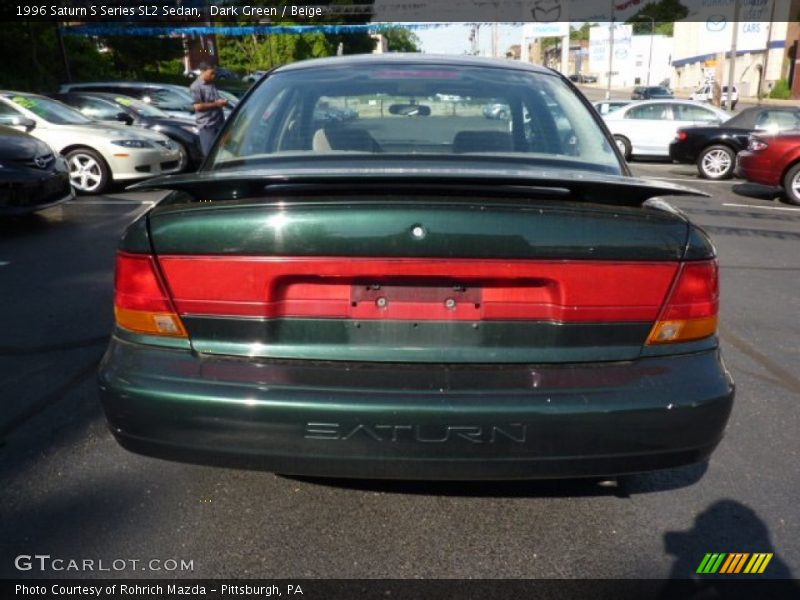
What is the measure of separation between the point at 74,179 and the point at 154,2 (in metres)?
21.6

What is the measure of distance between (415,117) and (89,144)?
811cm

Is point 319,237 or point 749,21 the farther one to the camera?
point 749,21

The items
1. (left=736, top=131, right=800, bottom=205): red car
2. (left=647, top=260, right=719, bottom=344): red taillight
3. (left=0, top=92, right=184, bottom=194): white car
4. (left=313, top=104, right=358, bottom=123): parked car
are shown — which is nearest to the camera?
(left=647, top=260, right=719, bottom=344): red taillight

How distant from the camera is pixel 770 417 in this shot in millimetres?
3469

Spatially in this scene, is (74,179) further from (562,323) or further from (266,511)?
(562,323)

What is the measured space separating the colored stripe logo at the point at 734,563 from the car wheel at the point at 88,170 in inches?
381

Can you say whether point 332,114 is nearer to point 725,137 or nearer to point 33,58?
point 725,137

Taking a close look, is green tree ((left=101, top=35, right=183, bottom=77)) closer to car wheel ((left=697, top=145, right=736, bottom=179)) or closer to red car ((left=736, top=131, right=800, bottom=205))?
car wheel ((left=697, top=145, right=736, bottom=179))

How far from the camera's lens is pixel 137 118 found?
12211 millimetres

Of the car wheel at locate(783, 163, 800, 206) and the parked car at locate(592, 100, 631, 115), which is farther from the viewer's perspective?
the parked car at locate(592, 100, 631, 115)

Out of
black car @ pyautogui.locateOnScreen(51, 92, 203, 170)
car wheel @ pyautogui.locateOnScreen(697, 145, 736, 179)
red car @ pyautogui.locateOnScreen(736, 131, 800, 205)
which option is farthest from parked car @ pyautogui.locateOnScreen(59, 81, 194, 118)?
red car @ pyautogui.locateOnScreen(736, 131, 800, 205)

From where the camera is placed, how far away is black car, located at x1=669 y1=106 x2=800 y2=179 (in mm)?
13445

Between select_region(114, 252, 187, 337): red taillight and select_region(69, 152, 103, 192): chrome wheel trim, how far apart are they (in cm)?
871

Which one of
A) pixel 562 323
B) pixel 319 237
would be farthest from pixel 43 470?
pixel 562 323
